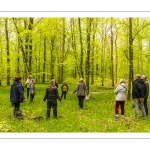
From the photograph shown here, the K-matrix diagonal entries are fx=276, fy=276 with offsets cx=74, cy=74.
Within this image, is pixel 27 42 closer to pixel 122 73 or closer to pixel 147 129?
pixel 147 129

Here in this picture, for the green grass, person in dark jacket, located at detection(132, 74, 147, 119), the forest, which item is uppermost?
the forest

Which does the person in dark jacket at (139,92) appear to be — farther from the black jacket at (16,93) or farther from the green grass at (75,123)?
the black jacket at (16,93)

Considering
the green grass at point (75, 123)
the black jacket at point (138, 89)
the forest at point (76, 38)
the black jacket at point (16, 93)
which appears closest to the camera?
the green grass at point (75, 123)

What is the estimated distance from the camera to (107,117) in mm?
15977

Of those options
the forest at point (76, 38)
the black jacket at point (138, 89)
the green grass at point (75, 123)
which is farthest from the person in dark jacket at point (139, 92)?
the forest at point (76, 38)

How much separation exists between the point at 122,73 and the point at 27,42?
84.0ft

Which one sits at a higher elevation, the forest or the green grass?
the forest

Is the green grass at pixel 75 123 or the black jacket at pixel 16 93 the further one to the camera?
the black jacket at pixel 16 93

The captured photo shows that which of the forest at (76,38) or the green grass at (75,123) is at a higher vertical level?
the forest at (76,38)

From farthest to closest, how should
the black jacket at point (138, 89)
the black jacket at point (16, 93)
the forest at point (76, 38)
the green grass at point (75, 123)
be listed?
the forest at point (76, 38), the black jacket at point (138, 89), the black jacket at point (16, 93), the green grass at point (75, 123)

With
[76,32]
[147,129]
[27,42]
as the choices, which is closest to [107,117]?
[147,129]

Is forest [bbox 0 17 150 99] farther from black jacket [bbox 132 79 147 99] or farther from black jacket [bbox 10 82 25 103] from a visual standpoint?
black jacket [bbox 10 82 25 103]

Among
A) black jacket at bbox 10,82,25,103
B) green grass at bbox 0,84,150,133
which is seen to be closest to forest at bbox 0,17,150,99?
green grass at bbox 0,84,150,133

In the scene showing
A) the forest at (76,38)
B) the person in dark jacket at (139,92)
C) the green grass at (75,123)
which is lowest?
the green grass at (75,123)
